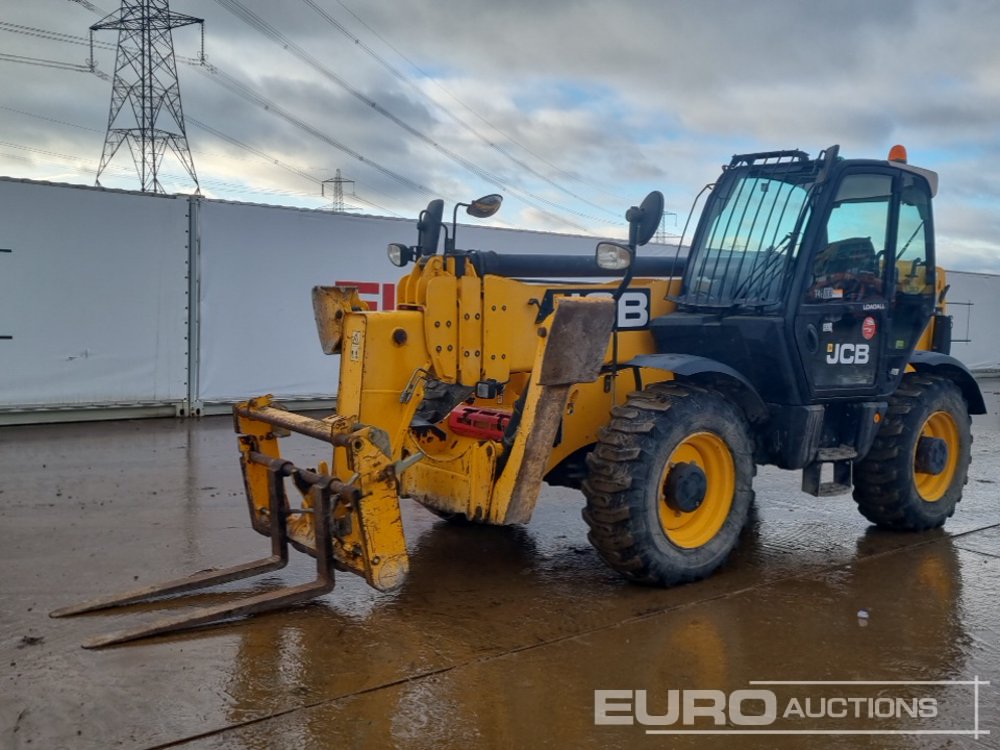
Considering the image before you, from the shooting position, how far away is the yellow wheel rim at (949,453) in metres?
6.38

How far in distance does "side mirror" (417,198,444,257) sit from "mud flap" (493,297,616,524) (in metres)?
1.33

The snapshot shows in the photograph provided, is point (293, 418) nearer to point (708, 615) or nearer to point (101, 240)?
point (708, 615)

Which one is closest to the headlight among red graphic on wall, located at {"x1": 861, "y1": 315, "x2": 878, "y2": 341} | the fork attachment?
the fork attachment

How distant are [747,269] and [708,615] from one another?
85.2 inches

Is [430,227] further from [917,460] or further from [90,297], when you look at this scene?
[90,297]

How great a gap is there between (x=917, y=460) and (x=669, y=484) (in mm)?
2356

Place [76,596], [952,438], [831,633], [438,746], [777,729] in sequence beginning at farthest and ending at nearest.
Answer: [952,438]
[76,596]
[831,633]
[777,729]
[438,746]

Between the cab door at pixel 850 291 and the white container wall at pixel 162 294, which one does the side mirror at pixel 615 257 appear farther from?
the white container wall at pixel 162 294

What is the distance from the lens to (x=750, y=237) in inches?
223

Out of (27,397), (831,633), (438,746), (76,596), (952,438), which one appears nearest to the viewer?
(438,746)

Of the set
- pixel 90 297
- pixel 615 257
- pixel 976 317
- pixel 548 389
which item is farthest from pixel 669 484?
pixel 976 317

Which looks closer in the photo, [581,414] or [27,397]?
[581,414]

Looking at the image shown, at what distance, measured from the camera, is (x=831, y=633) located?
4.35 m

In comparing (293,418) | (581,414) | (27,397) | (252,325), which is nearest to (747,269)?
(581,414)
